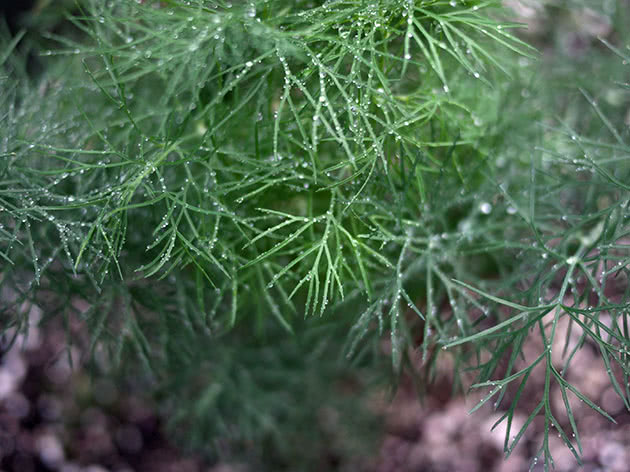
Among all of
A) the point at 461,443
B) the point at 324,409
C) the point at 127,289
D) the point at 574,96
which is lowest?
the point at 461,443

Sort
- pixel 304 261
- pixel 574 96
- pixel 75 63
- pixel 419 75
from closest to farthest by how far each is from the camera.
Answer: pixel 304 261 → pixel 419 75 → pixel 75 63 → pixel 574 96

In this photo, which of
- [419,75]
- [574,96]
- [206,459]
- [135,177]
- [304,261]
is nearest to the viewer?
[135,177]

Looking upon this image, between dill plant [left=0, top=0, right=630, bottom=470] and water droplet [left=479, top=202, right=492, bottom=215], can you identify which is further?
water droplet [left=479, top=202, right=492, bottom=215]

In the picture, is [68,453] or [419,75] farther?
[68,453]

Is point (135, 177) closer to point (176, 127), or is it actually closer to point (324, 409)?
point (176, 127)

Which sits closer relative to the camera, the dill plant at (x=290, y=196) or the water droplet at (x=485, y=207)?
the dill plant at (x=290, y=196)

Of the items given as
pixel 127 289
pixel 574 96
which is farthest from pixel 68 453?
pixel 574 96

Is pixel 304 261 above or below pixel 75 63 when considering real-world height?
below

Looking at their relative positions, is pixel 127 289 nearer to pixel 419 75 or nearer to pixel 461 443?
pixel 419 75
